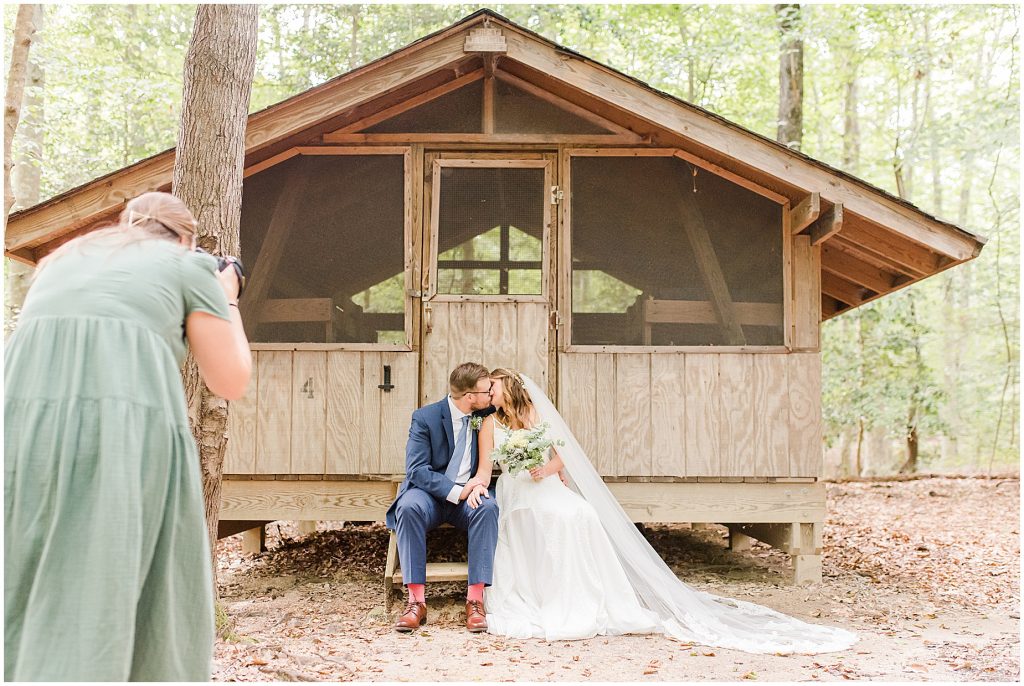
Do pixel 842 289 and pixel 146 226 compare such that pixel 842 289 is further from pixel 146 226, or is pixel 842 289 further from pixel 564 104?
pixel 146 226

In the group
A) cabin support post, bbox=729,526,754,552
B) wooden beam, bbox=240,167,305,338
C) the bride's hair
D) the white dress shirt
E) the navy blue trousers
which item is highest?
wooden beam, bbox=240,167,305,338

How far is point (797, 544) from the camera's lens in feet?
19.7

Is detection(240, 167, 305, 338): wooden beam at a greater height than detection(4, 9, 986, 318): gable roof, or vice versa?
detection(4, 9, 986, 318): gable roof

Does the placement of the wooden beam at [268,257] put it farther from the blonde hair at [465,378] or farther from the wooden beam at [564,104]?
the wooden beam at [564,104]

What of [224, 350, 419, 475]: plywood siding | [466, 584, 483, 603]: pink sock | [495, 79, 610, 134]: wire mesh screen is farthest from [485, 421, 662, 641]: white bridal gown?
[495, 79, 610, 134]: wire mesh screen

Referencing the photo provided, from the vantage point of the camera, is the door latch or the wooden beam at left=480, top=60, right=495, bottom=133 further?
the wooden beam at left=480, top=60, right=495, bottom=133

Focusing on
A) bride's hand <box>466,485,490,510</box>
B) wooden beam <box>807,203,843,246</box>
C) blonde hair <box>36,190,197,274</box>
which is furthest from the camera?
wooden beam <box>807,203,843,246</box>

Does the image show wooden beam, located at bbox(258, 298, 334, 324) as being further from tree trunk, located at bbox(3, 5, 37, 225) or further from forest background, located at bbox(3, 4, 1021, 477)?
forest background, located at bbox(3, 4, 1021, 477)

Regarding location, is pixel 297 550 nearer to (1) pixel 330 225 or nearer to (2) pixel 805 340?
(1) pixel 330 225

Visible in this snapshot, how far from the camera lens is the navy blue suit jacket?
527cm

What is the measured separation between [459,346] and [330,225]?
1.32 m

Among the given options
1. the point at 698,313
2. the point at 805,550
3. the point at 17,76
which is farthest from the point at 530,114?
the point at 17,76

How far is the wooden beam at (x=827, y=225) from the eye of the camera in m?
5.64

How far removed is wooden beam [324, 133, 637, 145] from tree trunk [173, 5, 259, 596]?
178 cm
